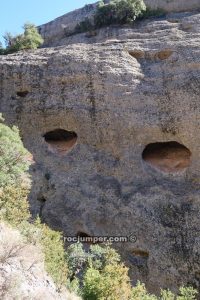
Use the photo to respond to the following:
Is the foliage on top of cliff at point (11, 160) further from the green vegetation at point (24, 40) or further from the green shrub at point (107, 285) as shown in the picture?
the green vegetation at point (24, 40)

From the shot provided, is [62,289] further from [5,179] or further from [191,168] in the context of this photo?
[191,168]

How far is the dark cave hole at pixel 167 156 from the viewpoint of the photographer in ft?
66.6

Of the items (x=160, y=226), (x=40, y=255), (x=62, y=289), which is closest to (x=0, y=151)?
(x=40, y=255)

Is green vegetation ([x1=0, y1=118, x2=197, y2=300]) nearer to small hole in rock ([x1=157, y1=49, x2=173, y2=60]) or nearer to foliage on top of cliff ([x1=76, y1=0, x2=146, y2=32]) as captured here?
small hole in rock ([x1=157, y1=49, x2=173, y2=60])

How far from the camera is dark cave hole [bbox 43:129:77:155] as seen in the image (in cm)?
2152

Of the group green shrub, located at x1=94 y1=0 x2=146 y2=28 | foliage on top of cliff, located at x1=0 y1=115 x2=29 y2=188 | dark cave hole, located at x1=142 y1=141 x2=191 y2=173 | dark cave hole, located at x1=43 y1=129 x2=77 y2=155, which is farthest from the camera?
green shrub, located at x1=94 y1=0 x2=146 y2=28

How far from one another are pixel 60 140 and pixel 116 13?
1223cm

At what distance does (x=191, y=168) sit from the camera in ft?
64.4

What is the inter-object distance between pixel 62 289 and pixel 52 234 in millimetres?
2394

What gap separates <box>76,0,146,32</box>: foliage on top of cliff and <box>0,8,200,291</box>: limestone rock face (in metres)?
7.09

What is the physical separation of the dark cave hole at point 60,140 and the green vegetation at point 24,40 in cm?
1123

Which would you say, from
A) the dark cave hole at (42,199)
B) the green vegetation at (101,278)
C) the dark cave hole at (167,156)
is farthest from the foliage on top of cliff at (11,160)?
the dark cave hole at (167,156)

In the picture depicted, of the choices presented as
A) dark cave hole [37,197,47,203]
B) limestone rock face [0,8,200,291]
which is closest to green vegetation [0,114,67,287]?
dark cave hole [37,197,47,203]

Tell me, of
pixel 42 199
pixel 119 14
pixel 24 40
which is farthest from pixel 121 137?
pixel 24 40
